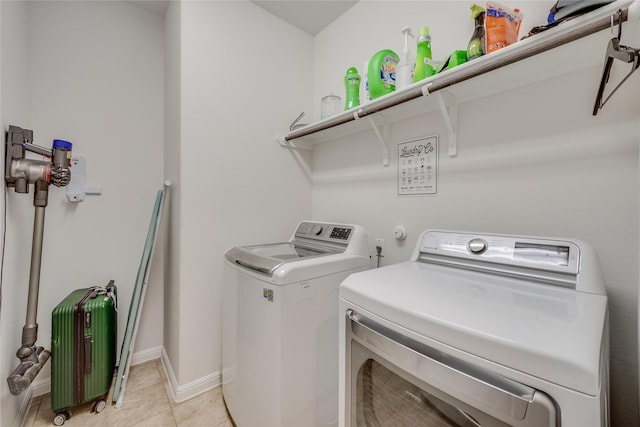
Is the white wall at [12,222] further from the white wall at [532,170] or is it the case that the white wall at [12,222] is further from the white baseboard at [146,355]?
the white wall at [532,170]

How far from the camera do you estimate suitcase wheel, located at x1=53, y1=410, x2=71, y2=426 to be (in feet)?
4.73

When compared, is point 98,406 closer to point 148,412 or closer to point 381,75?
point 148,412

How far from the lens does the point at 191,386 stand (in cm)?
166

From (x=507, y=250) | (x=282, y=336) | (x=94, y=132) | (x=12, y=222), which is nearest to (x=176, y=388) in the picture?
(x=282, y=336)

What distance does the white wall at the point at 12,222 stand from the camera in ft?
4.01

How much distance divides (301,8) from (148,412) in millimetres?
2946

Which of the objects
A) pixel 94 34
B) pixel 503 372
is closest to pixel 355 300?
pixel 503 372

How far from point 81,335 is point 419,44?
2.46m

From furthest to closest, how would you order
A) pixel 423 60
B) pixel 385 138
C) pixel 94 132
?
pixel 94 132 < pixel 385 138 < pixel 423 60

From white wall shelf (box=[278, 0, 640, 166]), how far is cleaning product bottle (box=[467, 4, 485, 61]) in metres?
0.10

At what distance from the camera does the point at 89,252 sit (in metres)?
1.85

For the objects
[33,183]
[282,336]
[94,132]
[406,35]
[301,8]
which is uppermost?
[301,8]

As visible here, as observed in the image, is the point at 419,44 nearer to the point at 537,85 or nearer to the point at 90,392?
the point at 537,85

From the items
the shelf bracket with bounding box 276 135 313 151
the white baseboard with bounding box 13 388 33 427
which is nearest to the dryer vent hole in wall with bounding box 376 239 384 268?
the shelf bracket with bounding box 276 135 313 151
